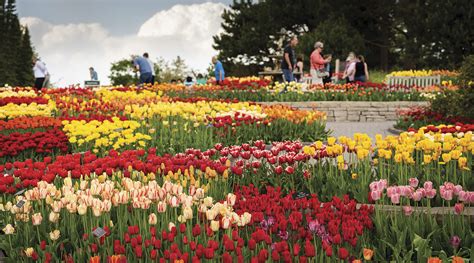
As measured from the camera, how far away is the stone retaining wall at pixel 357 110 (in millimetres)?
16422

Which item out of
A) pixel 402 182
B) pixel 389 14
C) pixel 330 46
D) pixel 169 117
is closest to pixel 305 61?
pixel 330 46

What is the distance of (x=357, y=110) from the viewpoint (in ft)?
54.0

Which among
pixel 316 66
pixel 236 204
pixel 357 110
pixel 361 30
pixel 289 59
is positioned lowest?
pixel 357 110

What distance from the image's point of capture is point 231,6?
50.3 metres

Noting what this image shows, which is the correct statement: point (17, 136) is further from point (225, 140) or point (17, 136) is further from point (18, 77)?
point (18, 77)

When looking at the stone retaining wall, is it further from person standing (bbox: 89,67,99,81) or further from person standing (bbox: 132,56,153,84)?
person standing (bbox: 89,67,99,81)

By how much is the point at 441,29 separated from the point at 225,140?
2216cm

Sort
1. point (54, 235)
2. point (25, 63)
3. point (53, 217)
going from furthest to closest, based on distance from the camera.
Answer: point (25, 63) < point (53, 217) < point (54, 235)

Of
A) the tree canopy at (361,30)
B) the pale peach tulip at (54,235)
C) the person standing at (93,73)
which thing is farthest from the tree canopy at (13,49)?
the pale peach tulip at (54,235)

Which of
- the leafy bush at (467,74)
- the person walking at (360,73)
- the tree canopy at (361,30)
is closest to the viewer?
the leafy bush at (467,74)

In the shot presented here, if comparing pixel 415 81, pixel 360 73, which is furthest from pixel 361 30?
pixel 360 73

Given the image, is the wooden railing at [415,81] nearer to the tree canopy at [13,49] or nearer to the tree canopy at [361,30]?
the tree canopy at [361,30]

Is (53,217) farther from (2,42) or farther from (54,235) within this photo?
(2,42)

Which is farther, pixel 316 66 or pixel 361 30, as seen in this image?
pixel 361 30
